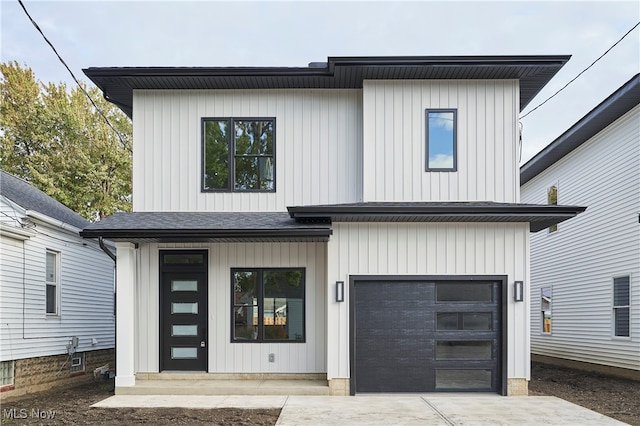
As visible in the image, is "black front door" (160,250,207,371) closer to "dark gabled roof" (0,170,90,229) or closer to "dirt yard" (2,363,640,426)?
"dirt yard" (2,363,640,426)

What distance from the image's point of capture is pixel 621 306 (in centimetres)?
1239

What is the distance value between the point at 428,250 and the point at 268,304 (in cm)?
319

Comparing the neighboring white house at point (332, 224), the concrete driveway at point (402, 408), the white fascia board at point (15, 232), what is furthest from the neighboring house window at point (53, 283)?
the concrete driveway at point (402, 408)

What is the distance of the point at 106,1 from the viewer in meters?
16.7

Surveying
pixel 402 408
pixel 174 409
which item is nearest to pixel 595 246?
pixel 402 408

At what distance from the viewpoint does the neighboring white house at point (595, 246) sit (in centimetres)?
1196

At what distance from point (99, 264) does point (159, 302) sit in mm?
4741

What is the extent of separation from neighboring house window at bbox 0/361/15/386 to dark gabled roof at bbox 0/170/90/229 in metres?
2.91

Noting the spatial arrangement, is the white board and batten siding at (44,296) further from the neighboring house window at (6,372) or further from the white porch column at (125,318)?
the white porch column at (125,318)

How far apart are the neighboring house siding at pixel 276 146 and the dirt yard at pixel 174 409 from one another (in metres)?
3.71

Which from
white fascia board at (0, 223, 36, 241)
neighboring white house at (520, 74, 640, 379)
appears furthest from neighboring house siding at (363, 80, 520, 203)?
white fascia board at (0, 223, 36, 241)

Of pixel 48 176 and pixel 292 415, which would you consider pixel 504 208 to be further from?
pixel 48 176

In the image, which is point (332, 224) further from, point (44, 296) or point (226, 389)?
point (44, 296)

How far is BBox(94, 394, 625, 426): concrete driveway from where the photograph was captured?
299 inches
